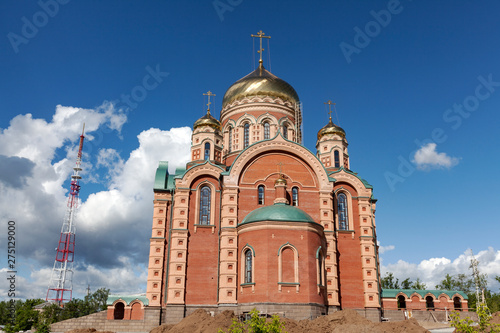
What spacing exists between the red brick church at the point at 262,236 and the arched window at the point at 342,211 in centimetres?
6

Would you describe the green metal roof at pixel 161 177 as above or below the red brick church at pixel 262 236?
above

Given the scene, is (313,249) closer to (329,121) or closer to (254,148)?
(254,148)

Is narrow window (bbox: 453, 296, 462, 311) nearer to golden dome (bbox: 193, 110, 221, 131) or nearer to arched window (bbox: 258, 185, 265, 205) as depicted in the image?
arched window (bbox: 258, 185, 265, 205)

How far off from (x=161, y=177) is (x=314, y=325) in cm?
1327

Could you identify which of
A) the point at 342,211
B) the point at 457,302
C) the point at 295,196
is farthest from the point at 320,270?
the point at 457,302

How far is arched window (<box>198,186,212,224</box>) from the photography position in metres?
23.7

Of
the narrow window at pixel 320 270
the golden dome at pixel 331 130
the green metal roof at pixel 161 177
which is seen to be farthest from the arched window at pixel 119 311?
the golden dome at pixel 331 130

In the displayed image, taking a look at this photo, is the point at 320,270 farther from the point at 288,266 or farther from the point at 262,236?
the point at 262,236

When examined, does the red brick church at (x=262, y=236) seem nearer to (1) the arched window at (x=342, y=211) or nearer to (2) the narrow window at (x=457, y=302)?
(1) the arched window at (x=342, y=211)

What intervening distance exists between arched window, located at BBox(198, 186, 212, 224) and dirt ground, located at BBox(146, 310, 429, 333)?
679 centimetres

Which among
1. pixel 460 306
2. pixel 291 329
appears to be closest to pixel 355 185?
pixel 460 306

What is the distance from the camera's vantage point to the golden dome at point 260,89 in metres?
30.2

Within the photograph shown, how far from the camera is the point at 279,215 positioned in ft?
69.3

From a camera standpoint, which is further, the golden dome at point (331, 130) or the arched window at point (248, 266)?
A: the golden dome at point (331, 130)
